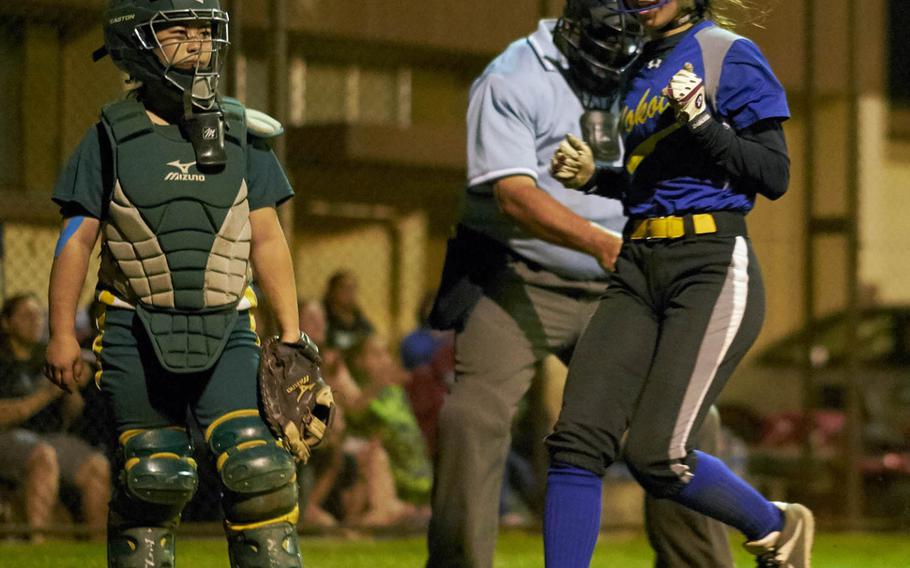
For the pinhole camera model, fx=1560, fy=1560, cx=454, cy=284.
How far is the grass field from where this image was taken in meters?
7.11

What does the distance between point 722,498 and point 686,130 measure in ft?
3.42

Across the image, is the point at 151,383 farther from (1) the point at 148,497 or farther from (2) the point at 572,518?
(2) the point at 572,518

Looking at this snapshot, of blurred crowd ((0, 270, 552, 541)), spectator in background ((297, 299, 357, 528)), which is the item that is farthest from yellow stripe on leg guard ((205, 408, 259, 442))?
spectator in background ((297, 299, 357, 528))

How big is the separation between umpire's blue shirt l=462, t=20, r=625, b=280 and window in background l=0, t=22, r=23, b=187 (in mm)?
3677

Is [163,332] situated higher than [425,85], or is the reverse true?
[425,85]

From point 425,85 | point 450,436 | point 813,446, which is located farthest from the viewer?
point 425,85

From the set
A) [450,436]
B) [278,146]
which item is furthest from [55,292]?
[278,146]

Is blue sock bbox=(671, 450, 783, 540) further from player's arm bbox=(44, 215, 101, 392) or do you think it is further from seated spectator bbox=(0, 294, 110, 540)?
seated spectator bbox=(0, 294, 110, 540)

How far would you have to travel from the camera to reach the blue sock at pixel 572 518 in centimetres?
423

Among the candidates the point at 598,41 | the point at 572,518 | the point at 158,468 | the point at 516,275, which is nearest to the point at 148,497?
the point at 158,468

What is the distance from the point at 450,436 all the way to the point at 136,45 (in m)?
1.68

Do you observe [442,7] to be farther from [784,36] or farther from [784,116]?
[784,116]

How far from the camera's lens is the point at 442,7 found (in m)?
12.2

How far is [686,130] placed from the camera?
13.9 feet
